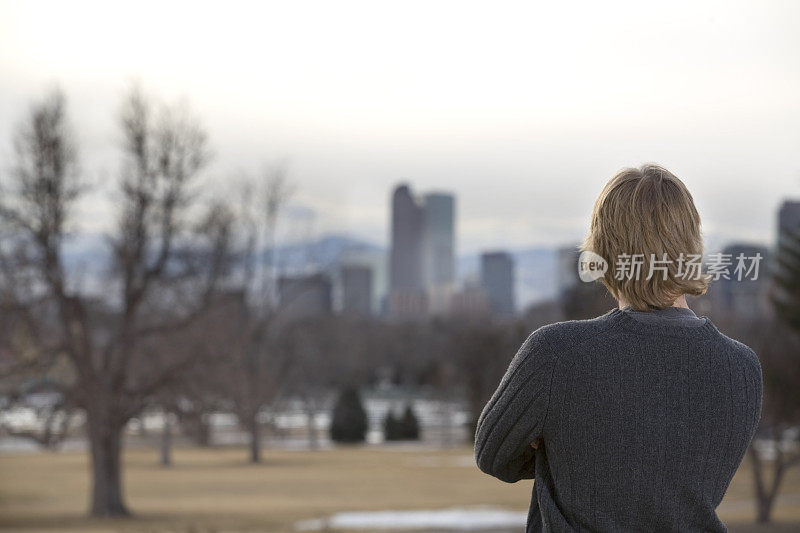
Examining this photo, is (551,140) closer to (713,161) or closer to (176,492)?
(713,161)

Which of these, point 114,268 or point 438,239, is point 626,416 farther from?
point 438,239

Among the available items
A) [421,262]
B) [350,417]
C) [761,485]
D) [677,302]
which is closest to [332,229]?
[350,417]

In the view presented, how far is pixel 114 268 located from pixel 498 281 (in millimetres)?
6055

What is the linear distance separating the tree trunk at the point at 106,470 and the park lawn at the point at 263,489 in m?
0.21

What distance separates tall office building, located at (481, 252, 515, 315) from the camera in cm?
1594

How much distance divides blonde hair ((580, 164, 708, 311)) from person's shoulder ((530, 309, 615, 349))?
0.17 feet

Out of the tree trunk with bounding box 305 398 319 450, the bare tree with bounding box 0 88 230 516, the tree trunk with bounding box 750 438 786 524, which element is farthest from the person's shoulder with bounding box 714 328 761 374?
the tree trunk with bounding box 305 398 319 450

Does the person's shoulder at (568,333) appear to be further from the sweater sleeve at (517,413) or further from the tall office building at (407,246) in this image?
the tall office building at (407,246)

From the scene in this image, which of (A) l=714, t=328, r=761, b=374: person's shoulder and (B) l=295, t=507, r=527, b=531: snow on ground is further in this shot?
(B) l=295, t=507, r=527, b=531: snow on ground

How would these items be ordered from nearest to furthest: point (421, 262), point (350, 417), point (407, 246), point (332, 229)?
point (421, 262), point (407, 246), point (350, 417), point (332, 229)

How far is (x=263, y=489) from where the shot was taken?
18609mm

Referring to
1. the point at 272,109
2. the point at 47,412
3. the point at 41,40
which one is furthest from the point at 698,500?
the point at 272,109

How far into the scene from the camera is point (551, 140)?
17.0 m

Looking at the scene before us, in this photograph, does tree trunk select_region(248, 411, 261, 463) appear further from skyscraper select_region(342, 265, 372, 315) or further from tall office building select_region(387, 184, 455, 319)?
tall office building select_region(387, 184, 455, 319)
